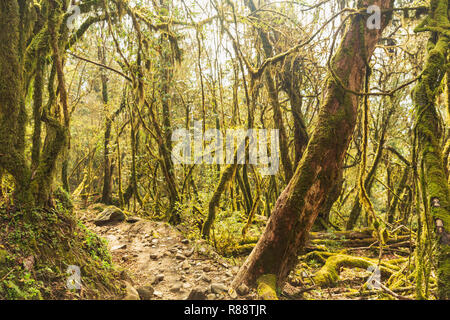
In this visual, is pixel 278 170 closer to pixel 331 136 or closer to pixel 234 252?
pixel 234 252

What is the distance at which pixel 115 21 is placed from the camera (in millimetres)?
4688

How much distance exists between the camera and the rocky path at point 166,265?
293 cm

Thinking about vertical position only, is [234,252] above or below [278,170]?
below

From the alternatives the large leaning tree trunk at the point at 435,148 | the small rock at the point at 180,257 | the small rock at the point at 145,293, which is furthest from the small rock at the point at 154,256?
the large leaning tree trunk at the point at 435,148

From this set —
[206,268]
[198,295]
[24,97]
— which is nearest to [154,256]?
[206,268]

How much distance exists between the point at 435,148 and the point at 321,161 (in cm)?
99

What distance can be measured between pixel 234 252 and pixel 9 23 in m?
4.59

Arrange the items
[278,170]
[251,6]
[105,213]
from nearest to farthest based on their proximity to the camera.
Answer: [251,6] < [105,213] < [278,170]

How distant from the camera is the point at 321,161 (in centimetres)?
282

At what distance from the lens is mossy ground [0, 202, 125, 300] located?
78.9 inches

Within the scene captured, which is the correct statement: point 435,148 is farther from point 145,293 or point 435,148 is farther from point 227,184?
point 145,293

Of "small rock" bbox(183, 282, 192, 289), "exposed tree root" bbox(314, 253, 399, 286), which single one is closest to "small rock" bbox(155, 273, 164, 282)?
"small rock" bbox(183, 282, 192, 289)
